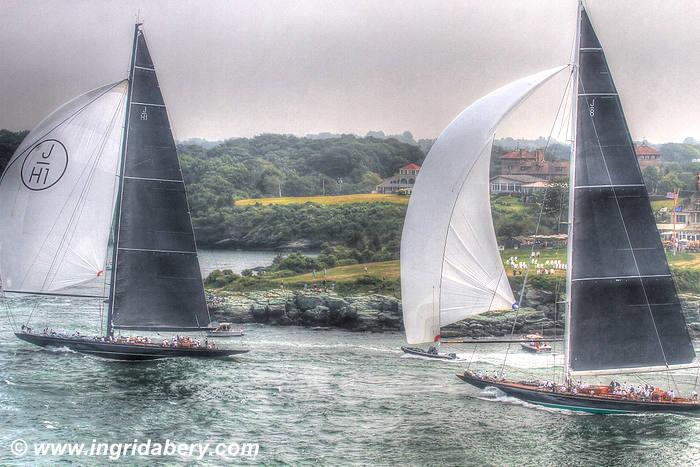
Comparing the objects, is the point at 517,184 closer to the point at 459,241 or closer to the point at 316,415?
the point at 459,241

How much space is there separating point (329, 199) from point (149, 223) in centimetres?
6372

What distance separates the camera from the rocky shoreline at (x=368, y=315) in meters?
64.4

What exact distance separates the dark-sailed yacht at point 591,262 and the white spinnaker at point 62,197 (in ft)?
57.7

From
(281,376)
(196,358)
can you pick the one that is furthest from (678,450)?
(196,358)

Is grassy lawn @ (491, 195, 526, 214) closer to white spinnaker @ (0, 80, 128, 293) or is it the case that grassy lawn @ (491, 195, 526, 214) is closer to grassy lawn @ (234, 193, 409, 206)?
grassy lawn @ (234, 193, 409, 206)

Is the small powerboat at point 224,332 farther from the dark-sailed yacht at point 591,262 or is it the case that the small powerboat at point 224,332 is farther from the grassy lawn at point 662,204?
the grassy lawn at point 662,204

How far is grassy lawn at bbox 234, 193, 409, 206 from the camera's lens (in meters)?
108

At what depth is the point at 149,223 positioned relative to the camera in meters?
49.1

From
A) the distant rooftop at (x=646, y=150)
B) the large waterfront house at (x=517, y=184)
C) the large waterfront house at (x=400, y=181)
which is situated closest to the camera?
the large waterfront house at (x=517, y=184)

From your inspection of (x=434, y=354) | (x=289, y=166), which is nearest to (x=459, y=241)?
(x=434, y=354)

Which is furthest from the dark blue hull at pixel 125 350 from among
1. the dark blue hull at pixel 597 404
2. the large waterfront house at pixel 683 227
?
the large waterfront house at pixel 683 227

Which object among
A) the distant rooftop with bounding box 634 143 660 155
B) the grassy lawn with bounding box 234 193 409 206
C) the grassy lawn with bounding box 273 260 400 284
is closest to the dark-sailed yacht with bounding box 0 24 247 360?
the grassy lawn with bounding box 273 260 400 284

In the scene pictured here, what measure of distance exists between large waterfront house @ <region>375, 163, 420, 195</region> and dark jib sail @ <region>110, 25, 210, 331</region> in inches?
2504

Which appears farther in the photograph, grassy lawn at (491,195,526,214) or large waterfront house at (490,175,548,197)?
large waterfront house at (490,175,548,197)
